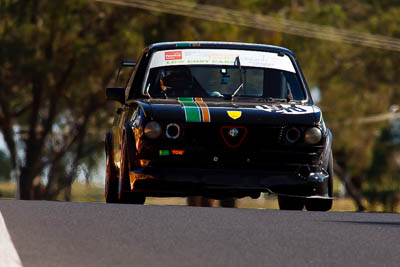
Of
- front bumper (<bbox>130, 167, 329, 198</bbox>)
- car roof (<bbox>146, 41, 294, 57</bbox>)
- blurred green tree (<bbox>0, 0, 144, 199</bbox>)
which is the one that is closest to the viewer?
front bumper (<bbox>130, 167, 329, 198</bbox>)

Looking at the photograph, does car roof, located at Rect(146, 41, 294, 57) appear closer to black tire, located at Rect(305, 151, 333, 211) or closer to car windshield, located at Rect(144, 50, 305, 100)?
car windshield, located at Rect(144, 50, 305, 100)

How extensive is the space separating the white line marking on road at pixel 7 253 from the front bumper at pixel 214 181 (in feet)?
10.4

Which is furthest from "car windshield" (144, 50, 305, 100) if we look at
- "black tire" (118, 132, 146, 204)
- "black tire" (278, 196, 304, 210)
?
"black tire" (278, 196, 304, 210)

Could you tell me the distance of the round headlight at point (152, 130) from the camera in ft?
34.9

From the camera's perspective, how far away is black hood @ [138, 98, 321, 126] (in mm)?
10648

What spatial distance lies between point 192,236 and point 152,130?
2.76 m

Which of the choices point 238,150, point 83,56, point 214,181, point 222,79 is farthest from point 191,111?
point 83,56

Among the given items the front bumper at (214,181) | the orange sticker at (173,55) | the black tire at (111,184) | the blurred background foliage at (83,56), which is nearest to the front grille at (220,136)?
the front bumper at (214,181)

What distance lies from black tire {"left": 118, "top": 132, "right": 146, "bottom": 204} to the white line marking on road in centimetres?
350

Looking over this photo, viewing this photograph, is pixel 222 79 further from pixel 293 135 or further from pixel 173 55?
pixel 293 135

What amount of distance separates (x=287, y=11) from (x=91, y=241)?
33.9 m

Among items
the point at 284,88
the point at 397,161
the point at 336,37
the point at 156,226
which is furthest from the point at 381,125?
the point at 156,226

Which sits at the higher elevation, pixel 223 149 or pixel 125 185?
pixel 223 149

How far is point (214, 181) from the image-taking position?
Answer: 10648 millimetres
